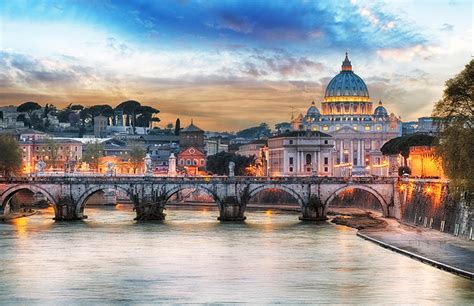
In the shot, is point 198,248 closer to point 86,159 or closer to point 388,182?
point 388,182

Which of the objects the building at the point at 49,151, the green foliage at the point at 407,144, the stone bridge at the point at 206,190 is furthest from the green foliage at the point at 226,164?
the stone bridge at the point at 206,190

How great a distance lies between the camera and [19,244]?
60.1 meters

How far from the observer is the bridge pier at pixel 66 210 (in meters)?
80.1

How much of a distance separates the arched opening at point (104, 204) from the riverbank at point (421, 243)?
56.8 ft

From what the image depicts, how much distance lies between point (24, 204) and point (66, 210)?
22875 mm

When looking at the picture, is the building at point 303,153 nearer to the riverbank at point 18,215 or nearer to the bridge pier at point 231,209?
the riverbank at point 18,215

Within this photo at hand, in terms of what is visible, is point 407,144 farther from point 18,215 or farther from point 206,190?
point 18,215

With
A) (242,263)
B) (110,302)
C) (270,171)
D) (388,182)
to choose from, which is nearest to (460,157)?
(242,263)

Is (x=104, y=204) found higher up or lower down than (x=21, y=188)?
lower down

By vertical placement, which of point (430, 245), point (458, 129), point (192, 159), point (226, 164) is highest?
point (192, 159)

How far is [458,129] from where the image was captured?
182 ft

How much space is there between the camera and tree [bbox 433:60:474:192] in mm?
54000

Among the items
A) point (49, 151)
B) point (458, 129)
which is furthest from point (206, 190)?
point (49, 151)

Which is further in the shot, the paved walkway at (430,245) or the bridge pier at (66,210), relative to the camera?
the bridge pier at (66,210)
